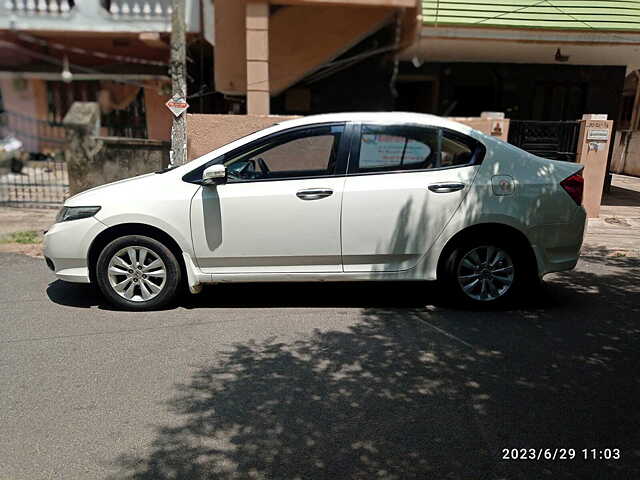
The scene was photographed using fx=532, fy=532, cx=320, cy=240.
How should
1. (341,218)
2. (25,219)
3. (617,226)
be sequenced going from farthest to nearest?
(617,226), (25,219), (341,218)

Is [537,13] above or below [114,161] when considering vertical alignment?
above

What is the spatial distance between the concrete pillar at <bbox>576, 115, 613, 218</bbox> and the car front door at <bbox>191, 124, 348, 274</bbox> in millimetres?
6375

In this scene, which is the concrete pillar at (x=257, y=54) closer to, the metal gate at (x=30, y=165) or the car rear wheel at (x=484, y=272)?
the metal gate at (x=30, y=165)

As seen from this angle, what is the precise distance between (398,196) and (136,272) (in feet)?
8.09

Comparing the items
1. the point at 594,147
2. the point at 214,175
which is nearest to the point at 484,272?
the point at 214,175

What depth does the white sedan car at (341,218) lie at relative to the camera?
4.71 meters

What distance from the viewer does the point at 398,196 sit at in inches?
186

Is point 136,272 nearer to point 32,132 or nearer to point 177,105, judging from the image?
point 177,105

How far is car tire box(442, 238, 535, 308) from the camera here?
4.90 metres

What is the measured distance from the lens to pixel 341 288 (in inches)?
227

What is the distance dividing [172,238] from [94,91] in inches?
495

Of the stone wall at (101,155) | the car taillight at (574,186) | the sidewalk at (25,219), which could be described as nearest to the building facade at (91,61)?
the sidewalk at (25,219)

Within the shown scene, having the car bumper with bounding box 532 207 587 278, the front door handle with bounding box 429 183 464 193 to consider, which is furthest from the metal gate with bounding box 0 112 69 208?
the car bumper with bounding box 532 207 587 278

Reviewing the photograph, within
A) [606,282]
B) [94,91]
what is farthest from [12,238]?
[94,91]
